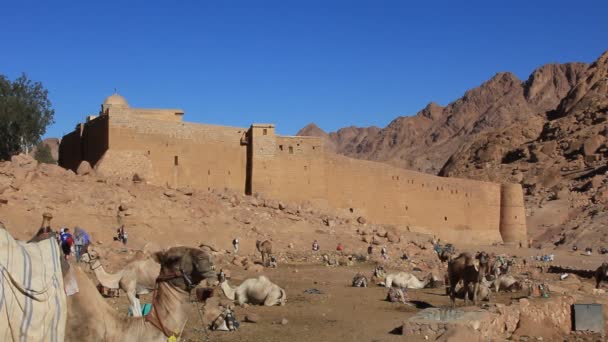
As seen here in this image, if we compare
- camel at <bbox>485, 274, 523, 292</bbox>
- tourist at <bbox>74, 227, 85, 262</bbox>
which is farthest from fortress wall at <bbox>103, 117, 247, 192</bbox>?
camel at <bbox>485, 274, 523, 292</bbox>

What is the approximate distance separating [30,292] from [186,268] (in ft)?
3.55

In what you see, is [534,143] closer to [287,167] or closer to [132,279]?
[287,167]

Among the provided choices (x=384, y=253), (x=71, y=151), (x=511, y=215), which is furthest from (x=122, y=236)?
(x=511, y=215)

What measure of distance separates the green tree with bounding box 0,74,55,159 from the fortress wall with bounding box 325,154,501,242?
42.0 feet

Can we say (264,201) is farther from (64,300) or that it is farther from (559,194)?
(559,194)

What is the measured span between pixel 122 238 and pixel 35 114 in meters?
12.8

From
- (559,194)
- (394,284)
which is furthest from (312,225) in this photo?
(559,194)

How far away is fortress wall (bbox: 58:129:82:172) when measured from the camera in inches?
1141

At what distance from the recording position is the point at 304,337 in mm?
10523

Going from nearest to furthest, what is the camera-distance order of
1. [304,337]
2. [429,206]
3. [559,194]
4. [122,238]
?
[304,337], [122,238], [429,206], [559,194]

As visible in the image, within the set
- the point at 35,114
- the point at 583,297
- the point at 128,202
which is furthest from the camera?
the point at 35,114

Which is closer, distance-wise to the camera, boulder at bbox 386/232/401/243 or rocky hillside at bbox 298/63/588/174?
boulder at bbox 386/232/401/243

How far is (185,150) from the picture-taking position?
2695cm

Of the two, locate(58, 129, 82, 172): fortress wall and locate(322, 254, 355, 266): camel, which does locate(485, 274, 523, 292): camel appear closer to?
locate(322, 254, 355, 266): camel
